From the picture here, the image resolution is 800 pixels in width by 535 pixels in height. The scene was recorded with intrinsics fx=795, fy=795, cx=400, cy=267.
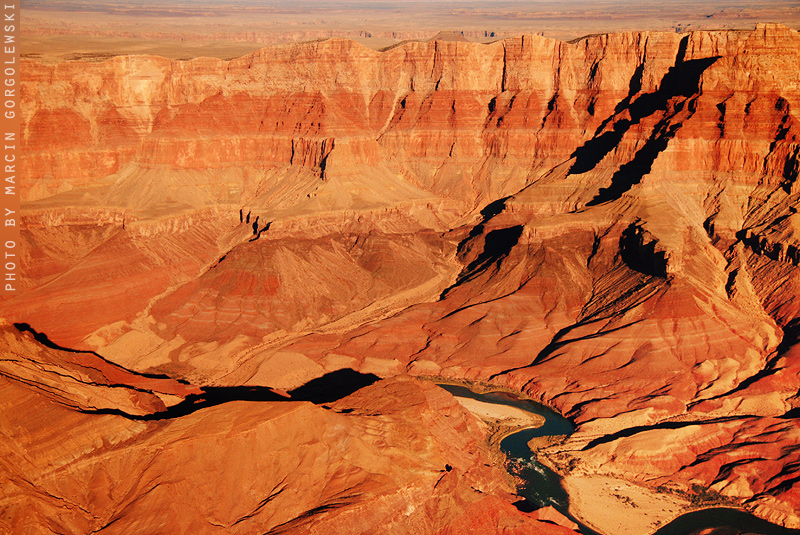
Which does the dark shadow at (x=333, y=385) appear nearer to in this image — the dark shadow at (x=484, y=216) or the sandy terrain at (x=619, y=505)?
the sandy terrain at (x=619, y=505)

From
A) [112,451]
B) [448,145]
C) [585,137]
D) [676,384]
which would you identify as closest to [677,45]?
[585,137]

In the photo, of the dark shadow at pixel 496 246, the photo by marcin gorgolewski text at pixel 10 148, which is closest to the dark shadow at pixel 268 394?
the dark shadow at pixel 496 246

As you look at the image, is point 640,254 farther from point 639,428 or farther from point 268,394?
point 268,394

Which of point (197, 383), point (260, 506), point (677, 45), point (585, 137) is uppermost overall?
point (677, 45)

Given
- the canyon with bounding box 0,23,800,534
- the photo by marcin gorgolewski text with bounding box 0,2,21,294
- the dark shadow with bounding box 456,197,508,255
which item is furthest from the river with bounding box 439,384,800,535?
the photo by marcin gorgolewski text with bounding box 0,2,21,294

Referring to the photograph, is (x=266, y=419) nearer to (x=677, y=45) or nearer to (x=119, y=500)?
(x=119, y=500)

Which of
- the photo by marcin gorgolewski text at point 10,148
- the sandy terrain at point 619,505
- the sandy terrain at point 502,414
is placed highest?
the photo by marcin gorgolewski text at point 10,148

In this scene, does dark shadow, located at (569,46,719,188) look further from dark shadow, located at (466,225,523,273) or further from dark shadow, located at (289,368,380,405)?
dark shadow, located at (289,368,380,405)
